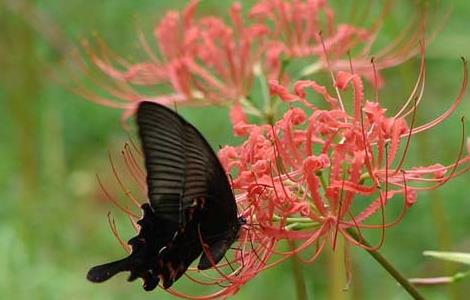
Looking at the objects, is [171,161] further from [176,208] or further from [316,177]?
[316,177]

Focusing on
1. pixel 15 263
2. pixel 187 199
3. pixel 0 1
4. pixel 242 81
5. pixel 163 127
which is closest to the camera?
pixel 163 127

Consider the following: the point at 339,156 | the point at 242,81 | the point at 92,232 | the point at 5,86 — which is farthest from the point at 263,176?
the point at 5,86

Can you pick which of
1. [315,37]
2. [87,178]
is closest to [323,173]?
[315,37]

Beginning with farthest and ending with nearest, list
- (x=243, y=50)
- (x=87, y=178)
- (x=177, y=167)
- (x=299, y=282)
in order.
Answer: (x=87, y=178) < (x=243, y=50) < (x=299, y=282) < (x=177, y=167)

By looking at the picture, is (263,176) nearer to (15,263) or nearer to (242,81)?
(242,81)

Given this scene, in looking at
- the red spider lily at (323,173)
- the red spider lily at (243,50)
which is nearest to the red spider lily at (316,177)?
the red spider lily at (323,173)

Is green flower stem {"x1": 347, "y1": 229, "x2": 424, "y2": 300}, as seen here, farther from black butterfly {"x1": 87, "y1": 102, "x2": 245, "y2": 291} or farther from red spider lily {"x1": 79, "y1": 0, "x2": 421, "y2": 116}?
red spider lily {"x1": 79, "y1": 0, "x2": 421, "y2": 116}

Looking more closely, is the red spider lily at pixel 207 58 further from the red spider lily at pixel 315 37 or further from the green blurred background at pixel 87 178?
the green blurred background at pixel 87 178
